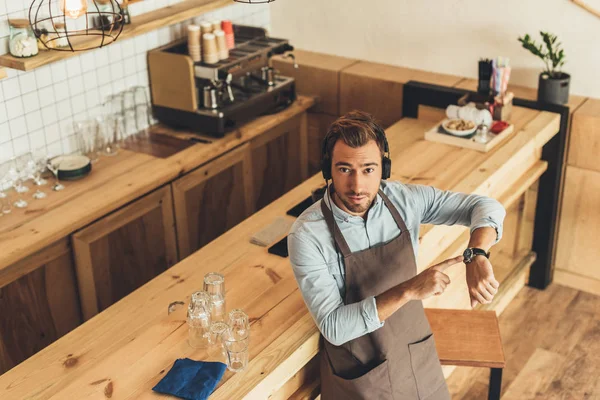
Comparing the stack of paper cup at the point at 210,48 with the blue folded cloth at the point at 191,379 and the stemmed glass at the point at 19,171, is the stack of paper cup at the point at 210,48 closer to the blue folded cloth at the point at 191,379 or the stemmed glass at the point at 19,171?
the stemmed glass at the point at 19,171

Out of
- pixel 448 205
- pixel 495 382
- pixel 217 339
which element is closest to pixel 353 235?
pixel 448 205

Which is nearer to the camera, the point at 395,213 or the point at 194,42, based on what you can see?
the point at 395,213

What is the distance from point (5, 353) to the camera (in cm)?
368

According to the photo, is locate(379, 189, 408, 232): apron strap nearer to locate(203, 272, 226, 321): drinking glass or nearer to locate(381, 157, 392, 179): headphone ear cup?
locate(381, 157, 392, 179): headphone ear cup

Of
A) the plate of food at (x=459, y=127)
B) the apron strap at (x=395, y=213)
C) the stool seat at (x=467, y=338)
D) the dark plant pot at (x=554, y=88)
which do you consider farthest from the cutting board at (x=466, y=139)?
the apron strap at (x=395, y=213)

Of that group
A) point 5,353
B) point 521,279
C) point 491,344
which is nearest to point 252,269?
point 491,344

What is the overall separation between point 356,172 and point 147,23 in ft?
7.31

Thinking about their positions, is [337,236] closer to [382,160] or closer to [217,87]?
[382,160]

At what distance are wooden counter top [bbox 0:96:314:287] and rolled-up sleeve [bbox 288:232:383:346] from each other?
5.25ft

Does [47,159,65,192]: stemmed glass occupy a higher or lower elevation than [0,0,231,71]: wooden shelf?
lower

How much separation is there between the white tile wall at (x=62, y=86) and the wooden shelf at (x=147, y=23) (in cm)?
12

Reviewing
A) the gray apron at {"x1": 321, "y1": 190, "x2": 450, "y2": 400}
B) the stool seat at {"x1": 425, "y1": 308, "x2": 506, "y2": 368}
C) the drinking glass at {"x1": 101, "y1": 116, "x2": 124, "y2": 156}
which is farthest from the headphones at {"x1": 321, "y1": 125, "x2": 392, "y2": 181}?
the drinking glass at {"x1": 101, "y1": 116, "x2": 124, "y2": 156}

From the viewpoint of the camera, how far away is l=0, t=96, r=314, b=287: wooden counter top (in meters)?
3.58

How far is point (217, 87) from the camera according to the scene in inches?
179
